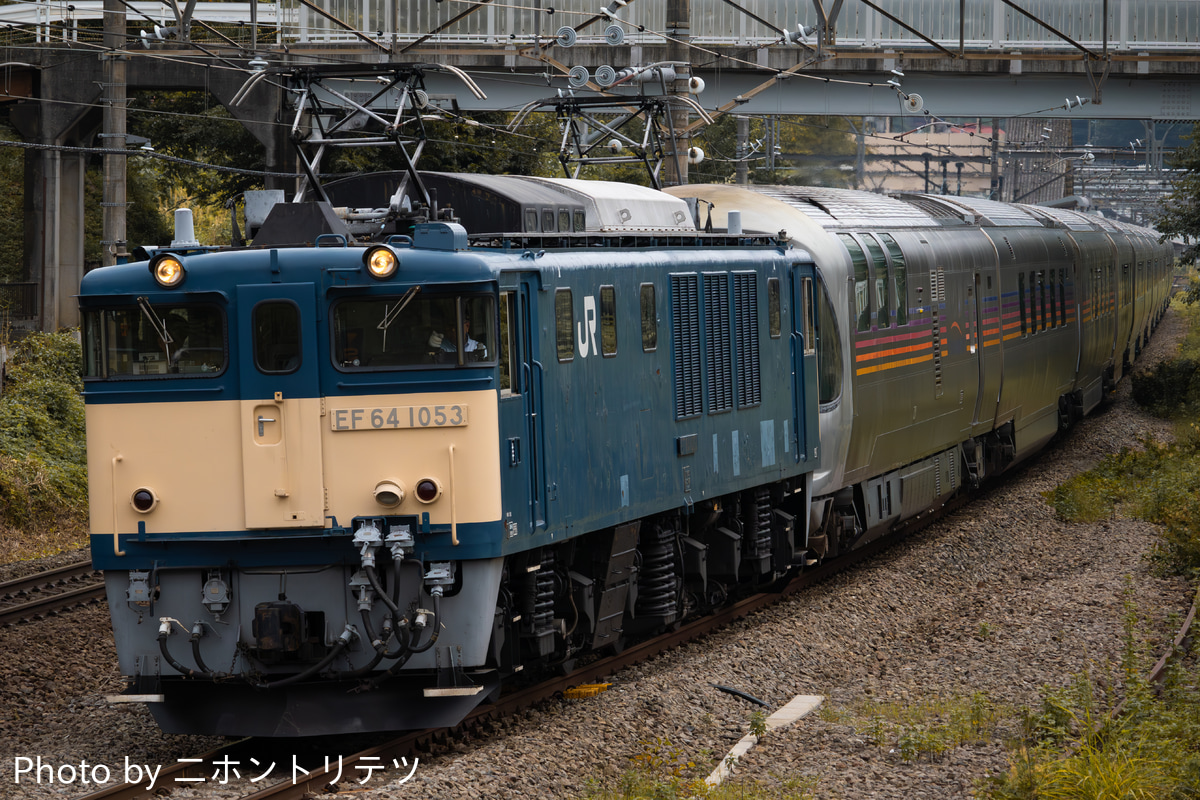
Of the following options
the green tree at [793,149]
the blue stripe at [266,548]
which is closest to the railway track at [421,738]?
the blue stripe at [266,548]

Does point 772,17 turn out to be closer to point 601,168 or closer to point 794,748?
point 601,168

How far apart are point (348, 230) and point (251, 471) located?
1.69 metres

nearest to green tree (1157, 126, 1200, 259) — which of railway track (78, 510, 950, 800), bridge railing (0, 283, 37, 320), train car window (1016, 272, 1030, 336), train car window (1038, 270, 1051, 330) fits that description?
train car window (1038, 270, 1051, 330)

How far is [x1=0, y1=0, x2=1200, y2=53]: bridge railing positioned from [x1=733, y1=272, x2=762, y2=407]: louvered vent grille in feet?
48.6

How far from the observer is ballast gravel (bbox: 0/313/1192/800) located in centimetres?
881

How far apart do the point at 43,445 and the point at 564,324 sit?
13.9m

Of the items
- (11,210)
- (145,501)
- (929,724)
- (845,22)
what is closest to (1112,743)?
(929,724)

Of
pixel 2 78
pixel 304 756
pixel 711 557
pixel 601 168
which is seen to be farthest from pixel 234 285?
pixel 601 168

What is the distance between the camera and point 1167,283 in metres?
56.7

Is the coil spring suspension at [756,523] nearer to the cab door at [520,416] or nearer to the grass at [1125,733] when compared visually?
the grass at [1125,733]

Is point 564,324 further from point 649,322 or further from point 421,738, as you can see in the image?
point 421,738

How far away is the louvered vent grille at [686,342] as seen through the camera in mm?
12289

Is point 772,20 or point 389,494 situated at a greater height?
point 772,20

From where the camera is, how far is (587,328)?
1081 cm
